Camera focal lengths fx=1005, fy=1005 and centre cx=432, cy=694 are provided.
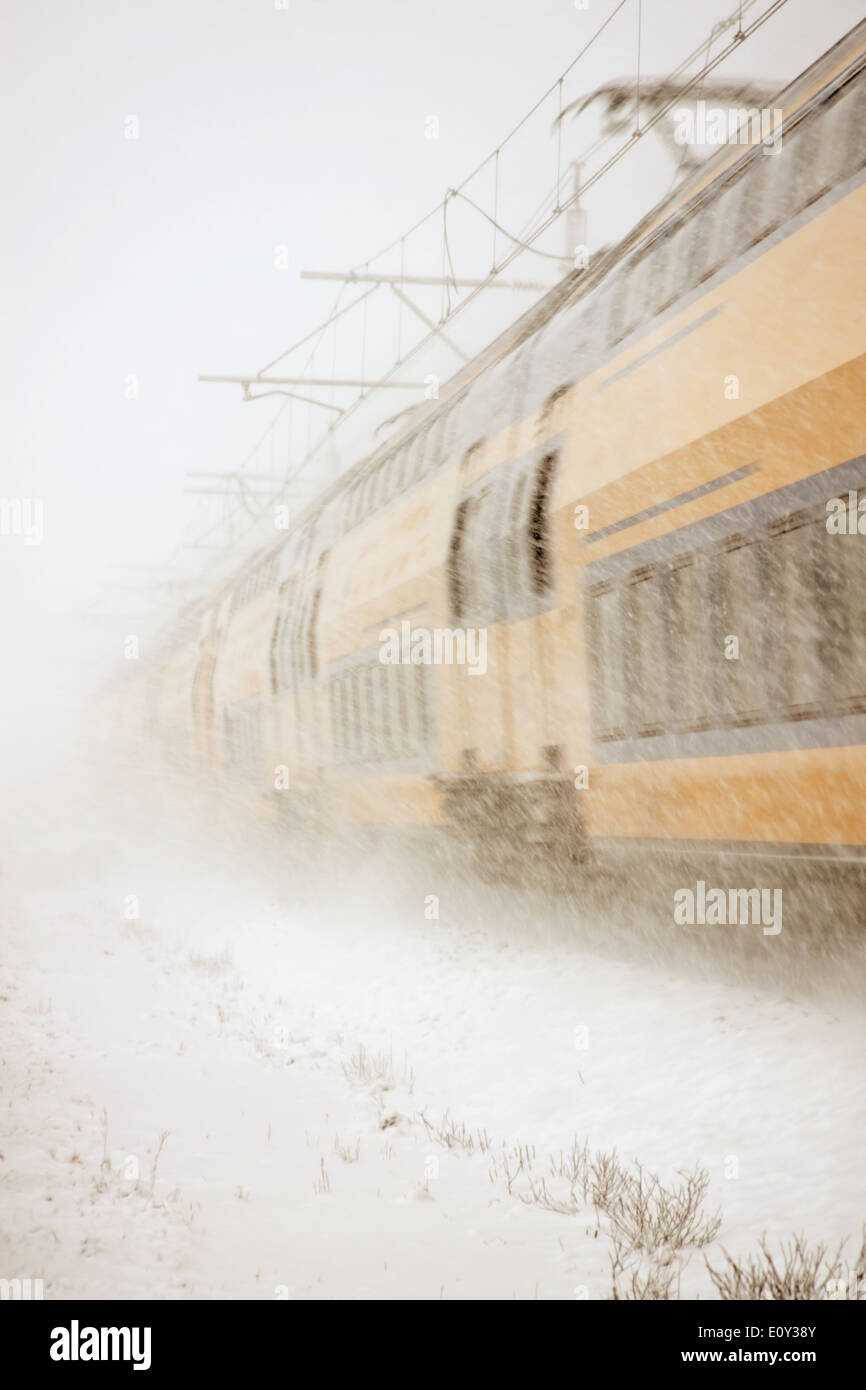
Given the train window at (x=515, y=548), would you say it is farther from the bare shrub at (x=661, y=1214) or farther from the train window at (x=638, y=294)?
the bare shrub at (x=661, y=1214)

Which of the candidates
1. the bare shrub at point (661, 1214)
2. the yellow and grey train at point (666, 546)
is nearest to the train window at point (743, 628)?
the yellow and grey train at point (666, 546)

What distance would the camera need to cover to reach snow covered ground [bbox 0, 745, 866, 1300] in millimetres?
3600

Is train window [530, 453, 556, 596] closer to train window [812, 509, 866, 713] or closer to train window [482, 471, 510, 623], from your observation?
train window [482, 471, 510, 623]

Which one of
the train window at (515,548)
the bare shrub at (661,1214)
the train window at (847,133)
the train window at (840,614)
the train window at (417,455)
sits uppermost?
the train window at (417,455)

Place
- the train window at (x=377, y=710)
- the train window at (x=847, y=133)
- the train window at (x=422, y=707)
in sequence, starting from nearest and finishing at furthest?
1. the train window at (x=847, y=133)
2. the train window at (x=422, y=707)
3. the train window at (x=377, y=710)

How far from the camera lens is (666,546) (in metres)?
6.06

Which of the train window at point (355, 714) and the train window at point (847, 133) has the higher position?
the train window at point (847, 133)

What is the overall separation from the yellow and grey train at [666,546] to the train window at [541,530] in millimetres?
27

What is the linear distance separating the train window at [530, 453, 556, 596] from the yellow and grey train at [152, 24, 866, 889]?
0.09 ft

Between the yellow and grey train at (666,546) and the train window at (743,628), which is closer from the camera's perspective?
the yellow and grey train at (666,546)

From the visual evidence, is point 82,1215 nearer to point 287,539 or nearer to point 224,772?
point 287,539

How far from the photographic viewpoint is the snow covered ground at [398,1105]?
3.60 meters

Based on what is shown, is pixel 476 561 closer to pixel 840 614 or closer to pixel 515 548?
pixel 515 548
